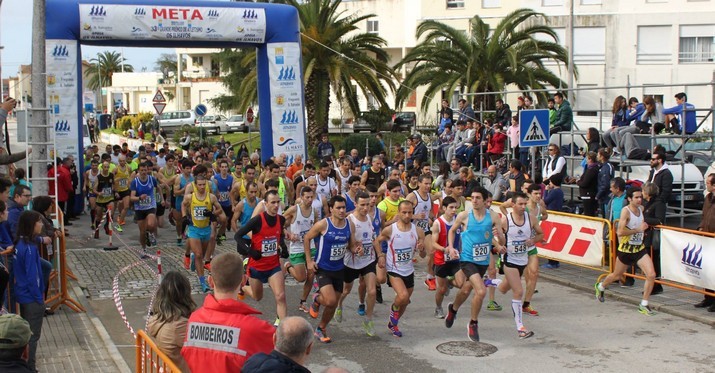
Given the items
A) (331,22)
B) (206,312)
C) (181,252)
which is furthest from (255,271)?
(331,22)

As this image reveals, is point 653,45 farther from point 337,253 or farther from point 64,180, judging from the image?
point 337,253

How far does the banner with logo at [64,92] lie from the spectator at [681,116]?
43.4ft

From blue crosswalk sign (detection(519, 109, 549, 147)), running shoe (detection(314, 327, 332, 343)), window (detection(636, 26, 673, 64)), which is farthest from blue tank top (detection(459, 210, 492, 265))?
window (detection(636, 26, 673, 64))

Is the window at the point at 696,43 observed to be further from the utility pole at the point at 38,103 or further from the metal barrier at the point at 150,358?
the metal barrier at the point at 150,358

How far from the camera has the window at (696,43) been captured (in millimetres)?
41375

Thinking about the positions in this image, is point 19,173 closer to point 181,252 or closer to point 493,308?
point 181,252

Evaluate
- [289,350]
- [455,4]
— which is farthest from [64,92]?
[455,4]

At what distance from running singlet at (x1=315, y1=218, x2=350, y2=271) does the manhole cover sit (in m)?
1.56

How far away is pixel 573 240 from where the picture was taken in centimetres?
1362

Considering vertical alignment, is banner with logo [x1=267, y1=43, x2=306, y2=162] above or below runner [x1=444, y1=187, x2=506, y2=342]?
above

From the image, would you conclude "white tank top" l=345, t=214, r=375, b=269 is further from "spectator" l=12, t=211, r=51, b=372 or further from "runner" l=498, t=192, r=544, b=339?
"spectator" l=12, t=211, r=51, b=372

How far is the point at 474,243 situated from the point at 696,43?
1417 inches

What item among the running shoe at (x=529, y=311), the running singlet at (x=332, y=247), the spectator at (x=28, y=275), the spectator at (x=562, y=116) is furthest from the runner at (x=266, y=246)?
the spectator at (x=562, y=116)

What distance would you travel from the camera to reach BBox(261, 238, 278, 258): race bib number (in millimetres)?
9995
